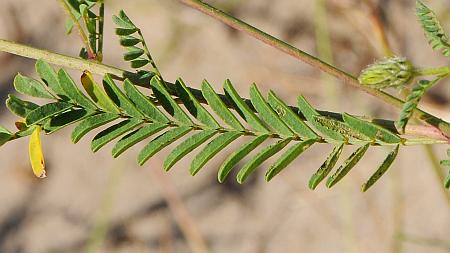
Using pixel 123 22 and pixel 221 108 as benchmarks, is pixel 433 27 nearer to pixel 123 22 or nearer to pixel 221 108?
pixel 221 108

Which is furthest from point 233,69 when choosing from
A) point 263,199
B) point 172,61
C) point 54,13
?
point 54,13

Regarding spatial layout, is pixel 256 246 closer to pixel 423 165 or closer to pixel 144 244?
pixel 144 244

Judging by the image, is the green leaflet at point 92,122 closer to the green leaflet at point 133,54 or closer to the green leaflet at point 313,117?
the green leaflet at point 133,54

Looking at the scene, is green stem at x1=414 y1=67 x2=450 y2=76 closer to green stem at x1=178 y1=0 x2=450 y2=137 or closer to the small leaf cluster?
green stem at x1=178 y1=0 x2=450 y2=137

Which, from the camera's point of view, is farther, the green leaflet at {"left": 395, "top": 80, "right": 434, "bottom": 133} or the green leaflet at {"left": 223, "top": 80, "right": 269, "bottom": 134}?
the green leaflet at {"left": 223, "top": 80, "right": 269, "bottom": 134}

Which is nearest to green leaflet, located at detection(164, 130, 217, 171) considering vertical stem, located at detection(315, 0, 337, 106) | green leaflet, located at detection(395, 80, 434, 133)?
green leaflet, located at detection(395, 80, 434, 133)

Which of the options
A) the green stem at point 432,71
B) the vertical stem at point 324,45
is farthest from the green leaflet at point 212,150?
the vertical stem at point 324,45
